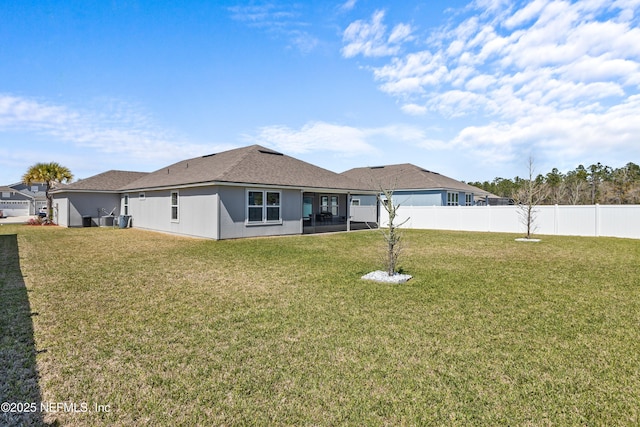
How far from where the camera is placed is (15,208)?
48094 millimetres

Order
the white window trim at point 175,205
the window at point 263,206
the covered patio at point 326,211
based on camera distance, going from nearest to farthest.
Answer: the window at point 263,206 → the white window trim at point 175,205 → the covered patio at point 326,211

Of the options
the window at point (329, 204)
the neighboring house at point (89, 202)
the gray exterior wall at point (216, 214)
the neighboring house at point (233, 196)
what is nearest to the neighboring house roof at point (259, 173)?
the neighboring house at point (233, 196)

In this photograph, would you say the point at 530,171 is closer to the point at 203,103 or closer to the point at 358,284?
the point at 358,284

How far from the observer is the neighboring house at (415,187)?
2667 centimetres

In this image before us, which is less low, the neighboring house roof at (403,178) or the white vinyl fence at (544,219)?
the neighboring house roof at (403,178)

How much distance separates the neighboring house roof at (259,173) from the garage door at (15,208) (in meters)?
38.9

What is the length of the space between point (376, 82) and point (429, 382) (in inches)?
604

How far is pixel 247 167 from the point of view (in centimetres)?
1716

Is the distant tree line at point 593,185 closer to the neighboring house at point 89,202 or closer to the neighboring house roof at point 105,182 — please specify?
the neighboring house roof at point 105,182

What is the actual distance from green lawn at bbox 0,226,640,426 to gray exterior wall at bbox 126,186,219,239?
23.1 feet

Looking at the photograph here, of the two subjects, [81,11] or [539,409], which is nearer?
[539,409]

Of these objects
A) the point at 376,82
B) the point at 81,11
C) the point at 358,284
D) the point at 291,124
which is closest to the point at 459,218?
the point at 376,82

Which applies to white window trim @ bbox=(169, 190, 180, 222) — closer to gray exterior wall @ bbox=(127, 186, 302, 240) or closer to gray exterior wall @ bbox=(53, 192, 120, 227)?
gray exterior wall @ bbox=(127, 186, 302, 240)

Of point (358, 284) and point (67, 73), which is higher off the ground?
point (67, 73)
